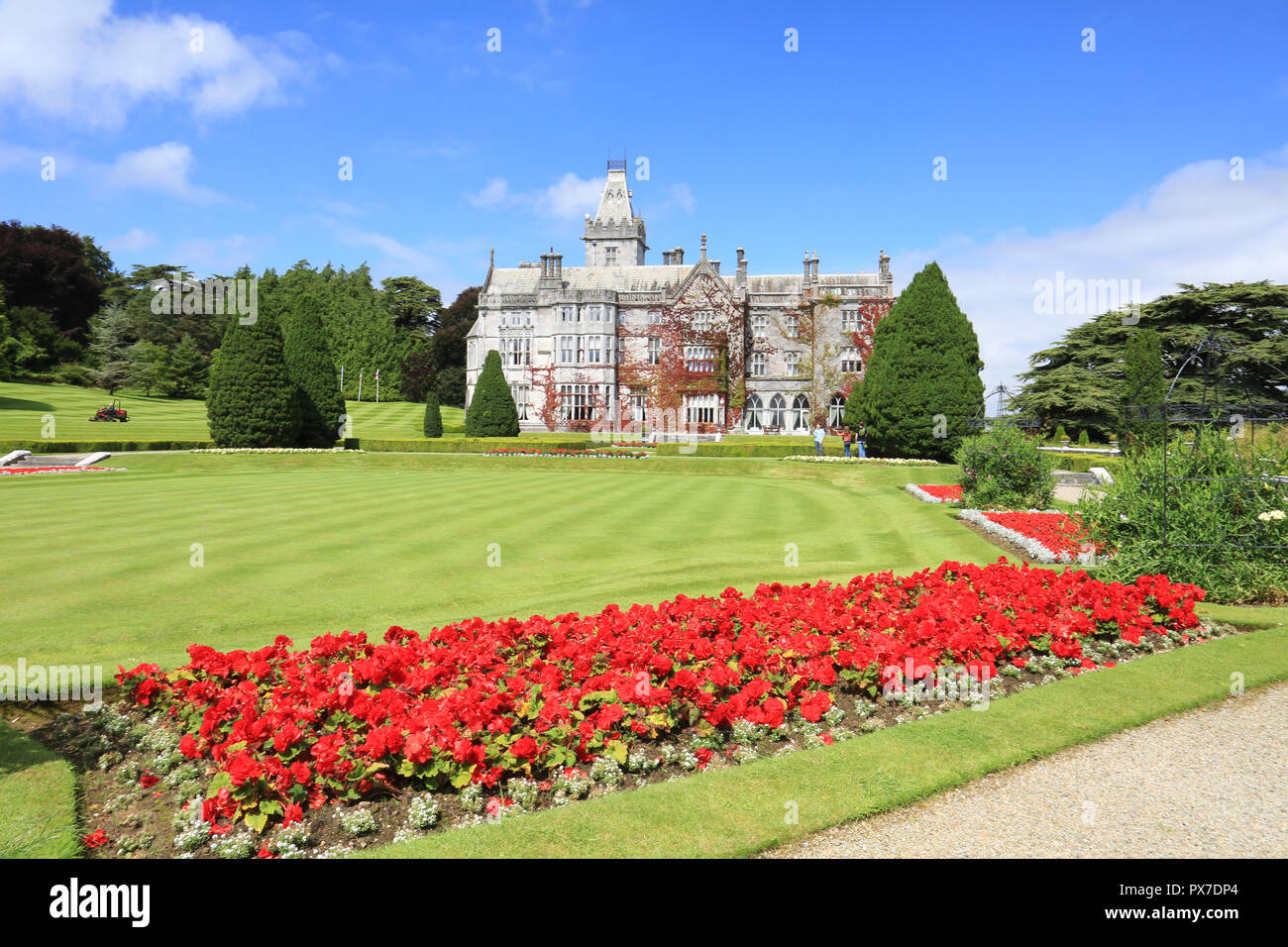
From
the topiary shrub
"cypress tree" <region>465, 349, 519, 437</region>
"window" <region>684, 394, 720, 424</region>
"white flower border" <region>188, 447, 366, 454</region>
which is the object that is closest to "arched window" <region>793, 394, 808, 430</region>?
"window" <region>684, 394, 720, 424</region>

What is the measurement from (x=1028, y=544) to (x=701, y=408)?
4672 cm

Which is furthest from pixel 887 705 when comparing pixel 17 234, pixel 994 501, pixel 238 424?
pixel 17 234

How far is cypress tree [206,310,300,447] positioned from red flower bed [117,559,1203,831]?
3371 centimetres

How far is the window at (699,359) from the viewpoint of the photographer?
59375 mm

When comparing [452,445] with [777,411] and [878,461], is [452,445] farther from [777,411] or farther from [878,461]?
[777,411]

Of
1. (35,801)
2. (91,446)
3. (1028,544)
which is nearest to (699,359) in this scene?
(91,446)

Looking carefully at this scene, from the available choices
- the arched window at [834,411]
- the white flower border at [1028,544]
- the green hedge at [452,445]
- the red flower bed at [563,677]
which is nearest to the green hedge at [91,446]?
the green hedge at [452,445]

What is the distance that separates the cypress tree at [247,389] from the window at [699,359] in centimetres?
3168

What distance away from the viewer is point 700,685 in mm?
5996

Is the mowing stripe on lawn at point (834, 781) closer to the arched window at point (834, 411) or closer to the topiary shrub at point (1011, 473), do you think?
the topiary shrub at point (1011, 473)

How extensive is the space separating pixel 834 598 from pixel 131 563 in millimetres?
10636

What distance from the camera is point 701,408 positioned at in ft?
197

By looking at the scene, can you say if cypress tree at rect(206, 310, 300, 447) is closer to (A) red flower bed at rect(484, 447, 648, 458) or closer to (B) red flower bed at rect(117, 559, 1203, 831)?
(A) red flower bed at rect(484, 447, 648, 458)

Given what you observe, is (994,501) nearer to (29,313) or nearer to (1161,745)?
(1161,745)
